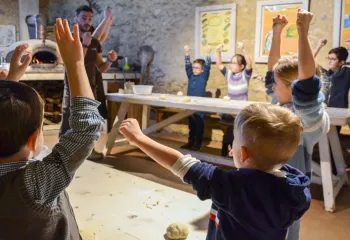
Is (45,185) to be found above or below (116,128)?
above

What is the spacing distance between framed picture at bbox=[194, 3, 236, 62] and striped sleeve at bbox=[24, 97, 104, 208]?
4413 mm

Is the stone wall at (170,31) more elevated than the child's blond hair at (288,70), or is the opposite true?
the stone wall at (170,31)

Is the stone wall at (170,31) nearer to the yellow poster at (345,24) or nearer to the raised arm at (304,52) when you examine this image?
the yellow poster at (345,24)

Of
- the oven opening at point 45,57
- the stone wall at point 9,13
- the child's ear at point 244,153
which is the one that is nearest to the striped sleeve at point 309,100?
the child's ear at point 244,153

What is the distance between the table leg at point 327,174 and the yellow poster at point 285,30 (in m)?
1.79

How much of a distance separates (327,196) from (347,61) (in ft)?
6.03

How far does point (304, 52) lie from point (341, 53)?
10.2 ft

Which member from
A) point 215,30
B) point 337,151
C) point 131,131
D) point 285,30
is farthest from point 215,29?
point 131,131

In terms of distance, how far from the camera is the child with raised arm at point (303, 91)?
1.28 meters

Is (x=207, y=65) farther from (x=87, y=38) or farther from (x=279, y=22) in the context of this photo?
(x=279, y=22)

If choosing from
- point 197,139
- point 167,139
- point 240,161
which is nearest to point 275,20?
point 240,161

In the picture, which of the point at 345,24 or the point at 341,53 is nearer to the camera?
the point at 341,53

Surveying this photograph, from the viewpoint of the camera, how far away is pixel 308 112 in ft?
4.40

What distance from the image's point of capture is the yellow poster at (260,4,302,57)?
4500 mm
